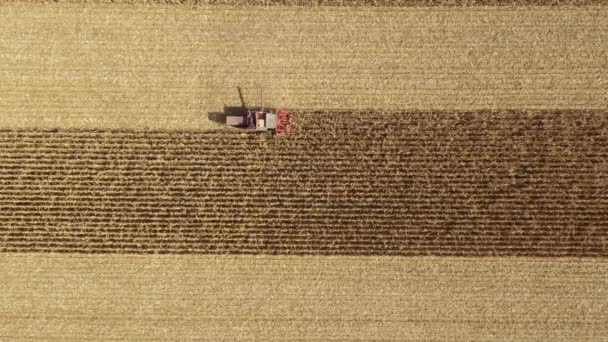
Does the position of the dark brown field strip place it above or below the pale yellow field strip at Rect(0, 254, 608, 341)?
above

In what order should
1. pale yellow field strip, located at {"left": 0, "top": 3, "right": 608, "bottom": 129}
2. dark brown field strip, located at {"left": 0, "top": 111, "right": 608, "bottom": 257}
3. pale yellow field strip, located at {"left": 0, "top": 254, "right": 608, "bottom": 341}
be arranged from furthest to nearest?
pale yellow field strip, located at {"left": 0, "top": 3, "right": 608, "bottom": 129}
dark brown field strip, located at {"left": 0, "top": 111, "right": 608, "bottom": 257}
pale yellow field strip, located at {"left": 0, "top": 254, "right": 608, "bottom": 341}

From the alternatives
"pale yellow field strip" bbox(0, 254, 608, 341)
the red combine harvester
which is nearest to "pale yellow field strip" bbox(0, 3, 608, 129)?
the red combine harvester

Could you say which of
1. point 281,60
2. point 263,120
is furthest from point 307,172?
point 281,60

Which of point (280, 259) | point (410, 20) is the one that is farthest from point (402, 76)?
point (280, 259)

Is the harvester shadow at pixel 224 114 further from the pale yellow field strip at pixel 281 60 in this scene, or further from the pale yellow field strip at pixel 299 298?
the pale yellow field strip at pixel 299 298

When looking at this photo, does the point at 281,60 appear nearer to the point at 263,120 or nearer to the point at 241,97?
the point at 241,97

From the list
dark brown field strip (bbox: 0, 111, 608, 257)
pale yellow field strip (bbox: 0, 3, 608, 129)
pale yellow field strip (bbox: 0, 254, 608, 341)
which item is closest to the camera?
pale yellow field strip (bbox: 0, 254, 608, 341)

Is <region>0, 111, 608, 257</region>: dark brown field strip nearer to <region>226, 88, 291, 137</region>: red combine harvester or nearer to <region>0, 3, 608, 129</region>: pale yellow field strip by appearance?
<region>226, 88, 291, 137</region>: red combine harvester
